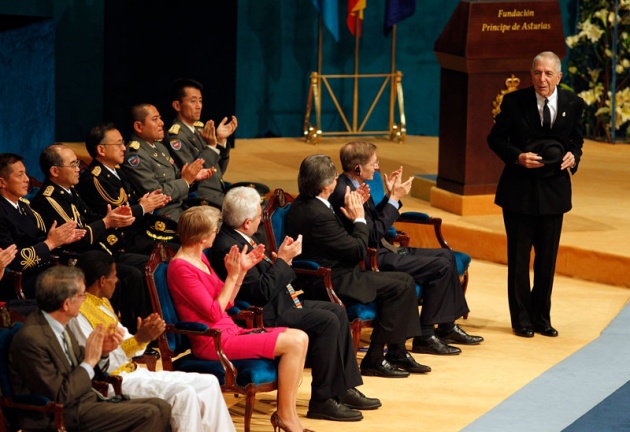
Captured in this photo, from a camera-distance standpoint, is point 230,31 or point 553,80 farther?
point 230,31

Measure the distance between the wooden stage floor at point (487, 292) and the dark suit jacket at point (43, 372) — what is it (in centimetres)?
117

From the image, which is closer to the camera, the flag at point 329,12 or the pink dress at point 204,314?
the pink dress at point 204,314

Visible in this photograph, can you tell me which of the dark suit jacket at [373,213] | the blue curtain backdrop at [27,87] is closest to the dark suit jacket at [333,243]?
the dark suit jacket at [373,213]

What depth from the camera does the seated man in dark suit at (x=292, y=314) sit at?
17.8 ft

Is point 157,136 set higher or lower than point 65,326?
higher

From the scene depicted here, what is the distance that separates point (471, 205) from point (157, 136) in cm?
284

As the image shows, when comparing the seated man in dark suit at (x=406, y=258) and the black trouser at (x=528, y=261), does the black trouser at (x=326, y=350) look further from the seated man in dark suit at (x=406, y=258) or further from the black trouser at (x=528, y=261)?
the black trouser at (x=528, y=261)

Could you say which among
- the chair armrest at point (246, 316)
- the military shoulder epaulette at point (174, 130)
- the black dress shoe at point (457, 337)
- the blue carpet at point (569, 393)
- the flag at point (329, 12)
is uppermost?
the flag at point (329, 12)

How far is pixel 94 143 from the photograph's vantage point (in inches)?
252

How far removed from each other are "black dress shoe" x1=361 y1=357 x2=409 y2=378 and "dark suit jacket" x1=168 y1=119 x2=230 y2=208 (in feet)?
5.36

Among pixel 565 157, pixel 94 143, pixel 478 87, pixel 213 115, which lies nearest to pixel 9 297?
pixel 94 143

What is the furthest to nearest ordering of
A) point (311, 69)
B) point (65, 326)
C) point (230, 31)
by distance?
1. point (311, 69)
2. point (230, 31)
3. point (65, 326)

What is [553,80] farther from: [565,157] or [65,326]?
[65,326]

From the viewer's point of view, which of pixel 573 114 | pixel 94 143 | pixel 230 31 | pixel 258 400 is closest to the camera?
pixel 258 400
